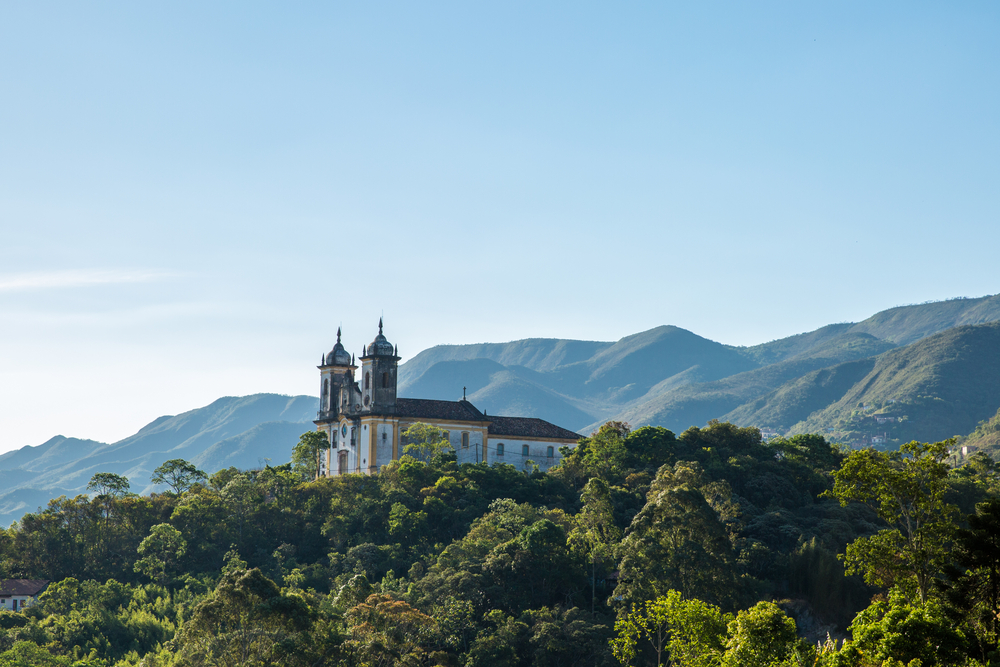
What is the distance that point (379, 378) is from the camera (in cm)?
8312

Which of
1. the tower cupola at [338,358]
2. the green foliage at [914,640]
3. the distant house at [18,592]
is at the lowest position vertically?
the distant house at [18,592]

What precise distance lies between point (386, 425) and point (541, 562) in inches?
1125

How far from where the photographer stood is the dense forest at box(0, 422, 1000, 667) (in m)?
35.4

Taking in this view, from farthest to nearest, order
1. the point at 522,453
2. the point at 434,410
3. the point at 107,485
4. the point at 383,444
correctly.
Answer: the point at 522,453, the point at 434,410, the point at 383,444, the point at 107,485

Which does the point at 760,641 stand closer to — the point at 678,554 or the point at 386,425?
the point at 678,554

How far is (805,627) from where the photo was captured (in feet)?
181

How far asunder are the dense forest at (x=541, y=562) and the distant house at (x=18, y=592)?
2012 mm

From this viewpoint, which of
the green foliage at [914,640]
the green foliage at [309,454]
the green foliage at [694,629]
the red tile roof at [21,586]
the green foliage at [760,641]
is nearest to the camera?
the green foliage at [914,640]

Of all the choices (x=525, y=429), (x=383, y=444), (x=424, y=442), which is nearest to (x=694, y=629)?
(x=424, y=442)

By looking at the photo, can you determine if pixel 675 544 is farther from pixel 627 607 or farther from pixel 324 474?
pixel 324 474

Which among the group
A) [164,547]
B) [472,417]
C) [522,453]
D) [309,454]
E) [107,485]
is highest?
[472,417]

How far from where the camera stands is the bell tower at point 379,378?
82625 millimetres

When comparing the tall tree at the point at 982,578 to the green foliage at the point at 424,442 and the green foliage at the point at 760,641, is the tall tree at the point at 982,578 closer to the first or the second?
the green foliage at the point at 760,641

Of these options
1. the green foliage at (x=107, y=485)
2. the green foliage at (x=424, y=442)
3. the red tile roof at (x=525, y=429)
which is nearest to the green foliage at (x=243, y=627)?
the green foliage at (x=107, y=485)
